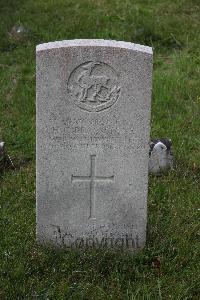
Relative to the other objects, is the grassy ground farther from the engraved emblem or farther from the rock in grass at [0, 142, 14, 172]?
the engraved emblem

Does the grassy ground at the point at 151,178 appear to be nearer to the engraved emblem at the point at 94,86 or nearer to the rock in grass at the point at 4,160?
the rock in grass at the point at 4,160

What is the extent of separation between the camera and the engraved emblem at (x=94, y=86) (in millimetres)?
4262

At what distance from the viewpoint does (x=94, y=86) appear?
4.31m

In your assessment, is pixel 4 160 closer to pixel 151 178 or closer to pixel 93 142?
pixel 151 178

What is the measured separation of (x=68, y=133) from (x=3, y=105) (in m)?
3.11

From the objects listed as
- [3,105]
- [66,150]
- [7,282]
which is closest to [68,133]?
[66,150]

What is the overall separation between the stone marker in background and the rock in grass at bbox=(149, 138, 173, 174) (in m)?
1.29

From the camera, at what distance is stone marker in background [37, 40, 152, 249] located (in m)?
4.25

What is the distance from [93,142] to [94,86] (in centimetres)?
39

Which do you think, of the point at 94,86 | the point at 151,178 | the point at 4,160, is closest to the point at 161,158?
the point at 151,178

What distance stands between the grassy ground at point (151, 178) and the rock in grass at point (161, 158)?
0.12m

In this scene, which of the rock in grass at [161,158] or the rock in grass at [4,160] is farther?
the rock in grass at [4,160]

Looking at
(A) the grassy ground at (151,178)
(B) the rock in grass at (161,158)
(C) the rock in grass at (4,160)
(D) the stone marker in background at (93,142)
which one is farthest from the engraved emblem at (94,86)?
(C) the rock in grass at (4,160)

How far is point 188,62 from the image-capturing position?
822cm
